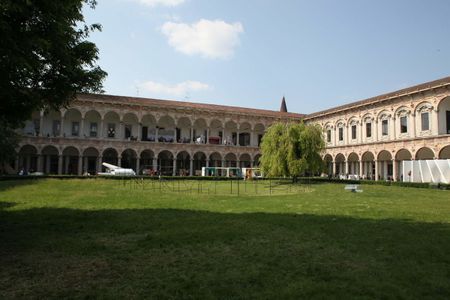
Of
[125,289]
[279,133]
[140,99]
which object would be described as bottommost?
[125,289]

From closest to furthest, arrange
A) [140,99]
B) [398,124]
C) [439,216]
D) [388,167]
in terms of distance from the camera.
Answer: [439,216] < [398,124] < [388,167] < [140,99]

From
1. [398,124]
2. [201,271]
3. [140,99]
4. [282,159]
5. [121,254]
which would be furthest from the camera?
[140,99]

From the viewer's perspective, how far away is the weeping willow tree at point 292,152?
30.7 m

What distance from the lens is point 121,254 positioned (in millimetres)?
6676

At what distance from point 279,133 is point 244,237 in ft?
82.7

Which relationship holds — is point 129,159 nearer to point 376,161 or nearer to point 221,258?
point 376,161

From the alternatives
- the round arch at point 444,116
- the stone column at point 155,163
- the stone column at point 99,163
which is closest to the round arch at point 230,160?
the stone column at point 155,163

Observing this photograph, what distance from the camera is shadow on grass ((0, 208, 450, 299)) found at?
4.87 metres

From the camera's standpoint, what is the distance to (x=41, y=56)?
801 centimetres

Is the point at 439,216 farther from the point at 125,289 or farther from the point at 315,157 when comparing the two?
the point at 315,157

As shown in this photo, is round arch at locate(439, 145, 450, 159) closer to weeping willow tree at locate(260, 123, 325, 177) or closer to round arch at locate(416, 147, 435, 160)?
round arch at locate(416, 147, 435, 160)

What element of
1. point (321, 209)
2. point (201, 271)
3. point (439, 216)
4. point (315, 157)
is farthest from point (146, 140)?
point (201, 271)

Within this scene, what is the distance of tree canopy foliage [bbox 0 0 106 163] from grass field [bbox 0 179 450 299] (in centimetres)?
317

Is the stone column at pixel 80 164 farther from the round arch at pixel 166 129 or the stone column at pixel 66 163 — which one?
the round arch at pixel 166 129
